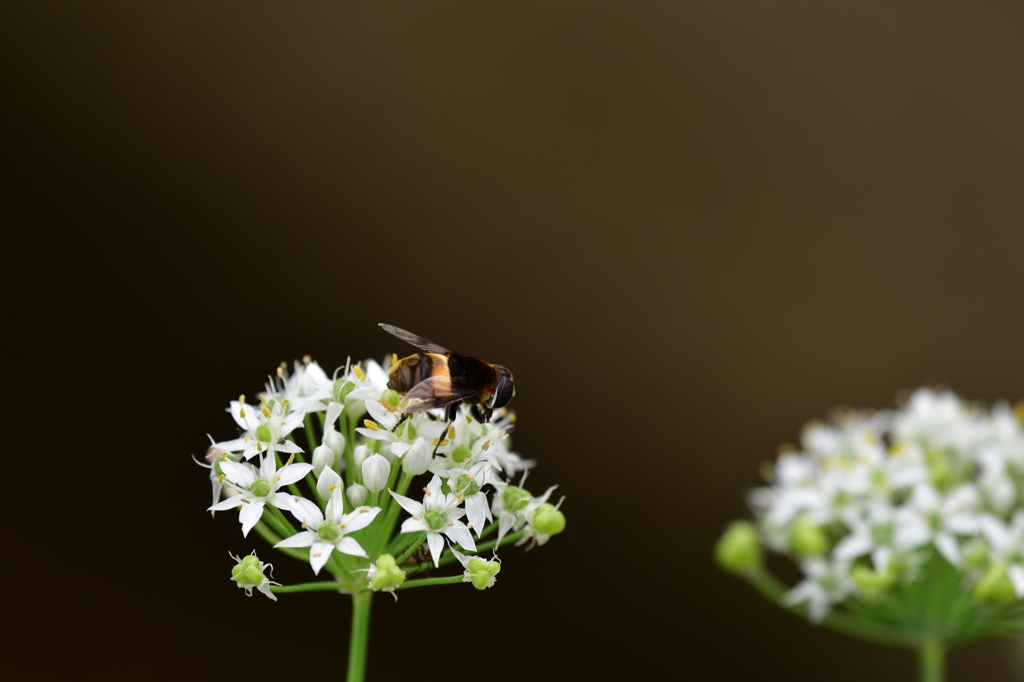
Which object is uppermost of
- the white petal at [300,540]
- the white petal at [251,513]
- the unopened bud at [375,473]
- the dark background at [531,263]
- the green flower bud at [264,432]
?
the dark background at [531,263]

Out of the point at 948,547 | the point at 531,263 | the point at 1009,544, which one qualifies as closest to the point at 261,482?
the point at 948,547

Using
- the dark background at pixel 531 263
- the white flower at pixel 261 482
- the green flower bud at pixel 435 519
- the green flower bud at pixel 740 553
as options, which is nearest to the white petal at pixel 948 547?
the green flower bud at pixel 740 553

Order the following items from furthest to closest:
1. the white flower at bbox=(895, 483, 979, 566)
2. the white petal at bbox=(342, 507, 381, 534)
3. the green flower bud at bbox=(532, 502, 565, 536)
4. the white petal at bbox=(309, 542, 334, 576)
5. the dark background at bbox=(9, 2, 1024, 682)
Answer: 1. the dark background at bbox=(9, 2, 1024, 682)
2. the white flower at bbox=(895, 483, 979, 566)
3. the green flower bud at bbox=(532, 502, 565, 536)
4. the white petal at bbox=(342, 507, 381, 534)
5. the white petal at bbox=(309, 542, 334, 576)

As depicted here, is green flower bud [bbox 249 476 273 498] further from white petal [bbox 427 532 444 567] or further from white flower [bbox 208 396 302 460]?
white petal [bbox 427 532 444 567]

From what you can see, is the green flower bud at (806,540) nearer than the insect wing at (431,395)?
No

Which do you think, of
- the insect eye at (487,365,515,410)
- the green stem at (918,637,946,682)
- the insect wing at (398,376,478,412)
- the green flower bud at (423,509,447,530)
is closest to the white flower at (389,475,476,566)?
the green flower bud at (423,509,447,530)

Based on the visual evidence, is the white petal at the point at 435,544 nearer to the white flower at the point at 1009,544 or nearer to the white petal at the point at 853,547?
the white petal at the point at 853,547

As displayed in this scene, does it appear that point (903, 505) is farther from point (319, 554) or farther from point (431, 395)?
point (319, 554)
